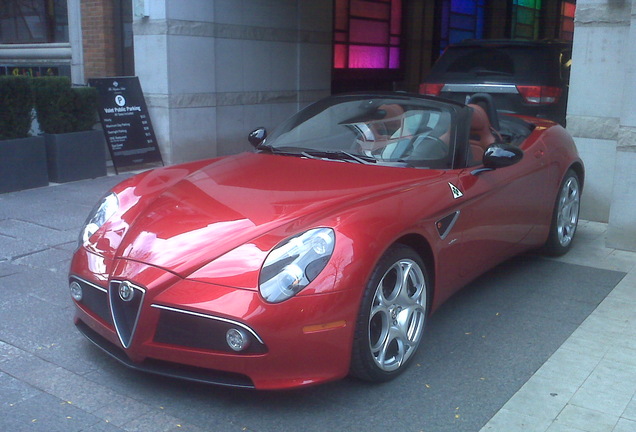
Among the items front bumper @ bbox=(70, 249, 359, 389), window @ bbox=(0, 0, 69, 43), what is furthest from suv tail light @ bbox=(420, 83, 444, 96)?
window @ bbox=(0, 0, 69, 43)

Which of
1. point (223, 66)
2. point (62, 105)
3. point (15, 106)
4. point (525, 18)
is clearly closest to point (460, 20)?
point (525, 18)

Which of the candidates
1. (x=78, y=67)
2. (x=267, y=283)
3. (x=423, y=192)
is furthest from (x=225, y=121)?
(x=267, y=283)

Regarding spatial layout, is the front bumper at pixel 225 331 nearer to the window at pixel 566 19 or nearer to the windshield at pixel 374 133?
the windshield at pixel 374 133

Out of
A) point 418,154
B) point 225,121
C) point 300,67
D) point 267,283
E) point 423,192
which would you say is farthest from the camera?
point 300,67

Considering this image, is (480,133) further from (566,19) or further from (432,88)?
(566,19)

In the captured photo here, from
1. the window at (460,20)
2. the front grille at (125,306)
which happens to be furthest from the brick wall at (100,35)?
the front grille at (125,306)

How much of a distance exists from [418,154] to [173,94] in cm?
603

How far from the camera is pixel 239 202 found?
3746 mm

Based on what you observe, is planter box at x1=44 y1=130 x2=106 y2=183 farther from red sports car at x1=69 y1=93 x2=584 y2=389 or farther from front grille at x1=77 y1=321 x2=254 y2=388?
front grille at x1=77 y1=321 x2=254 y2=388

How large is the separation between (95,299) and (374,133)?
2.07m

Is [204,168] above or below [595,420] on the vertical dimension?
above

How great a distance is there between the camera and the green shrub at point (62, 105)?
8.32 meters

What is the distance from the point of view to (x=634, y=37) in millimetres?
5699

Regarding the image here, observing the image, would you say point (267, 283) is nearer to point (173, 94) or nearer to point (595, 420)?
point (595, 420)
